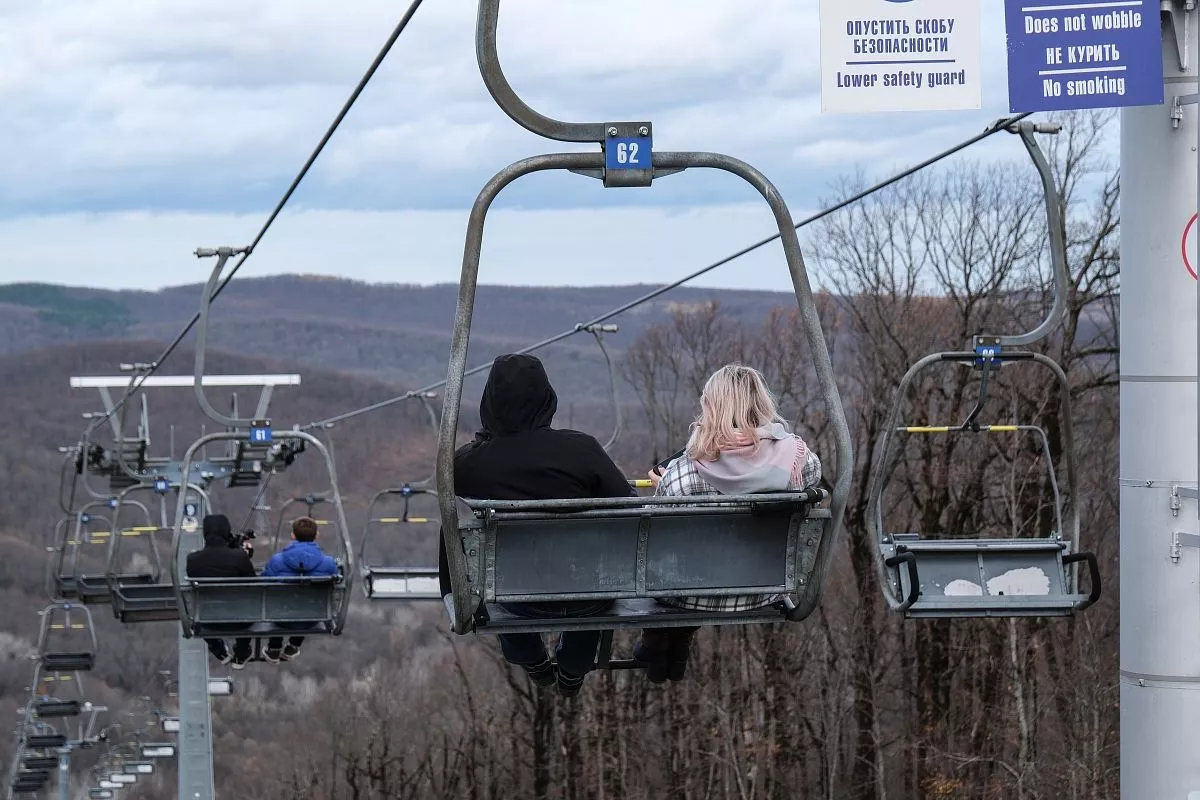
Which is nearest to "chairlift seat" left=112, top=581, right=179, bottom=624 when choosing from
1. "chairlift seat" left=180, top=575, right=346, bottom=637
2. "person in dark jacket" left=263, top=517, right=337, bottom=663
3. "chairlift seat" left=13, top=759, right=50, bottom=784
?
"person in dark jacket" left=263, top=517, right=337, bottom=663

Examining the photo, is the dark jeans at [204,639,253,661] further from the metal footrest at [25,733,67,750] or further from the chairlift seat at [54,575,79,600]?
the metal footrest at [25,733,67,750]

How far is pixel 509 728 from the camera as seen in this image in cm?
3866

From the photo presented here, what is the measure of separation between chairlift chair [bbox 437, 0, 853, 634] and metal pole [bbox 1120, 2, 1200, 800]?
3.72 ft

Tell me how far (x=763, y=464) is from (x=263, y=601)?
7.15m

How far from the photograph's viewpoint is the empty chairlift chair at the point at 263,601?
1149 centimetres

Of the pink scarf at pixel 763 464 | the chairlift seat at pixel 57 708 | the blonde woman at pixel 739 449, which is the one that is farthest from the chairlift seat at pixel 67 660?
the pink scarf at pixel 763 464

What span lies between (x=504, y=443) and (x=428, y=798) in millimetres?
35425

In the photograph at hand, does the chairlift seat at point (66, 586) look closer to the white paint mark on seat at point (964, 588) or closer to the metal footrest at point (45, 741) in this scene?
the metal footrest at point (45, 741)

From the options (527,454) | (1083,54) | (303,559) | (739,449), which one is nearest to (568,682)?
(527,454)

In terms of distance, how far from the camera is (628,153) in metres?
4.38

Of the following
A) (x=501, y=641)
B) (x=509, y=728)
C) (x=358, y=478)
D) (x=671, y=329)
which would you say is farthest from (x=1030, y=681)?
(x=358, y=478)

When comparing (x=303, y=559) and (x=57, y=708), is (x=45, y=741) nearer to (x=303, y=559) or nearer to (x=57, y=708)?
(x=57, y=708)

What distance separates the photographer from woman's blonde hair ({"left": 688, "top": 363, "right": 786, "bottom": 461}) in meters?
5.10

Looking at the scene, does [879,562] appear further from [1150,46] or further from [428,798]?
[428,798]
